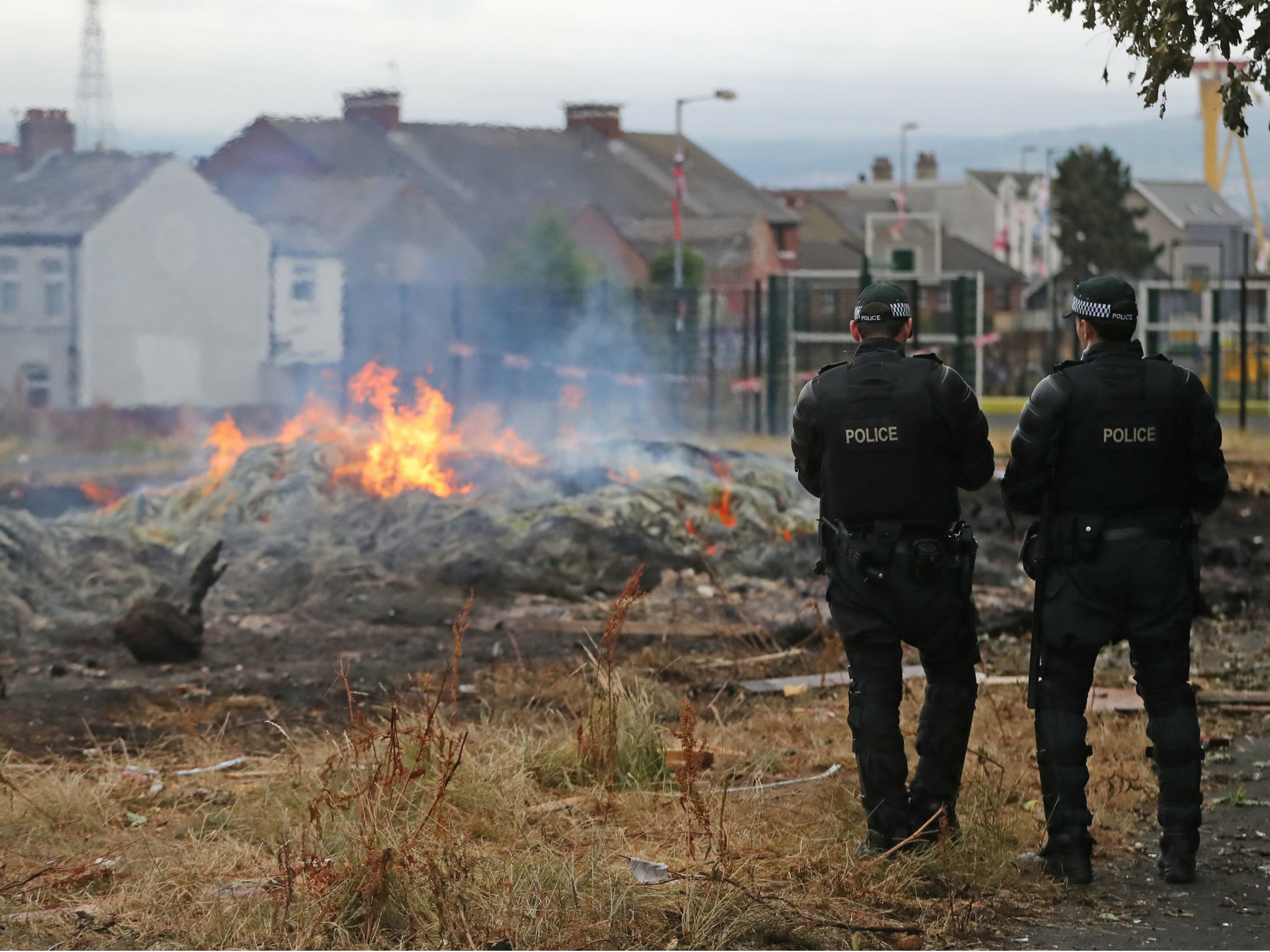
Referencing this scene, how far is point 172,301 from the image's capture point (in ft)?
125

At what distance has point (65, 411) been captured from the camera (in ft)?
90.9

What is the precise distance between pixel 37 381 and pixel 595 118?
3730 cm

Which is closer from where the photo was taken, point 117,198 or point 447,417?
point 447,417

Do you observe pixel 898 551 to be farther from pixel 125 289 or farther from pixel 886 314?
pixel 125 289

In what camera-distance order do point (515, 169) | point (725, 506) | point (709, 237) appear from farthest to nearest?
point (709, 237) → point (515, 169) → point (725, 506)

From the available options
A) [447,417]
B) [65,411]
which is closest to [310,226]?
[65,411]

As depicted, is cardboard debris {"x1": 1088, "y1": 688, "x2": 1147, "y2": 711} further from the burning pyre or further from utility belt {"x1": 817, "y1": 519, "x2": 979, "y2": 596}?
the burning pyre

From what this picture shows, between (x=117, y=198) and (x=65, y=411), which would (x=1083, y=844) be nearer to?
(x=65, y=411)

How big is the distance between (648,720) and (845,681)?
270cm

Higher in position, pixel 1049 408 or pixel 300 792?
pixel 1049 408

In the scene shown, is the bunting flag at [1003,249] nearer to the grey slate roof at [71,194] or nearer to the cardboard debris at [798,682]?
the grey slate roof at [71,194]

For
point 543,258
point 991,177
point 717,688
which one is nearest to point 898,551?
point 717,688

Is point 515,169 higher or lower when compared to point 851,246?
→ higher

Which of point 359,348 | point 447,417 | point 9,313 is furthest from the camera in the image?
point 9,313
